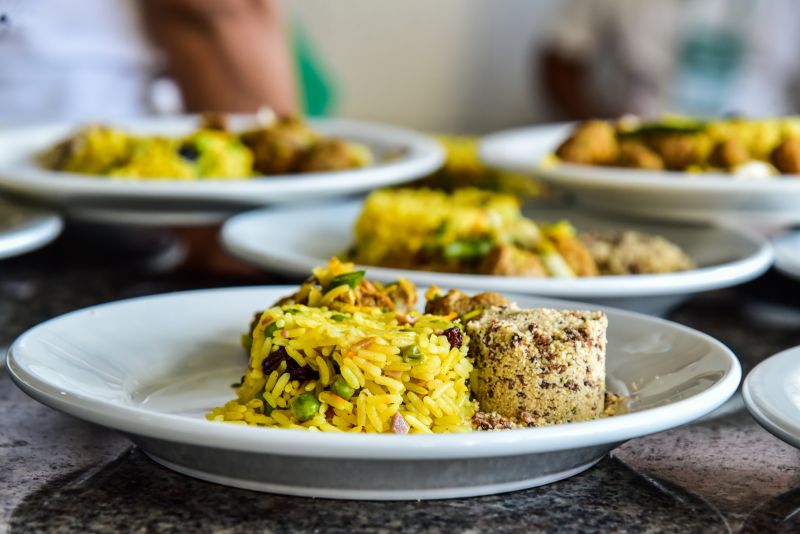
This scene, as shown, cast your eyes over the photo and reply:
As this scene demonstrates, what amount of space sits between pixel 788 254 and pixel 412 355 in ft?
3.02

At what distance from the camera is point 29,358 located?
1.01 meters

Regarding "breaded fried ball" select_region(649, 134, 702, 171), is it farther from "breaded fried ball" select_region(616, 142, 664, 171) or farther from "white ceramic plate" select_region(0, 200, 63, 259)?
"white ceramic plate" select_region(0, 200, 63, 259)

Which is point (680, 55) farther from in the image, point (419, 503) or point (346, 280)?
point (419, 503)

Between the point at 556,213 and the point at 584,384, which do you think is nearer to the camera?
the point at 584,384

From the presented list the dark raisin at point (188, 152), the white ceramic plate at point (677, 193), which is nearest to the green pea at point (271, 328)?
the white ceramic plate at point (677, 193)

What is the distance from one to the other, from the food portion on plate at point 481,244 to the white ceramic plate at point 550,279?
9cm

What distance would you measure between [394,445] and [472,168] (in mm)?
1667

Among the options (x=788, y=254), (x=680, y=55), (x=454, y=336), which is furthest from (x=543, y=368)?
(x=680, y=55)

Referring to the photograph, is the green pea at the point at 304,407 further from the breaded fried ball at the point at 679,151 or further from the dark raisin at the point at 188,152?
the breaded fried ball at the point at 679,151

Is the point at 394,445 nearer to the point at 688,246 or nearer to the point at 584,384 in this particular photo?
the point at 584,384

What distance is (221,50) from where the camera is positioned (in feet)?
11.5

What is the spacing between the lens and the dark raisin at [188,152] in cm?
219

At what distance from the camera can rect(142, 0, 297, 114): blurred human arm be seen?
344 cm

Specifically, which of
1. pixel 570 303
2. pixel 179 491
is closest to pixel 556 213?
pixel 570 303
